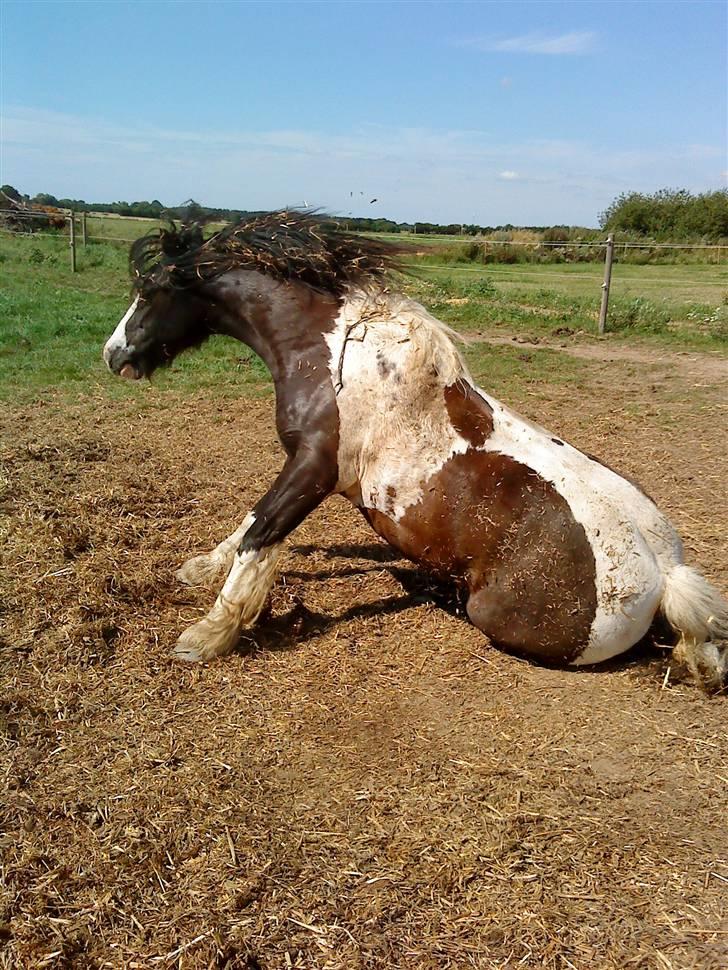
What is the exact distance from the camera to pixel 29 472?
254 inches

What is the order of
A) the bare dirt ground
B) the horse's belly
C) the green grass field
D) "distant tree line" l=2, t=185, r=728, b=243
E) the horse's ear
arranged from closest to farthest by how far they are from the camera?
the bare dirt ground < the horse's belly < the horse's ear < the green grass field < "distant tree line" l=2, t=185, r=728, b=243

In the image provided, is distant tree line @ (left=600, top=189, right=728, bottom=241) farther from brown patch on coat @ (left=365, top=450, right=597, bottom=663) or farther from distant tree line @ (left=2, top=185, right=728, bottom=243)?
brown patch on coat @ (left=365, top=450, right=597, bottom=663)

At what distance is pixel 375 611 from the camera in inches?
188

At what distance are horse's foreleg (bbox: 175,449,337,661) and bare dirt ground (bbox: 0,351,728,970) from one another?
175 millimetres

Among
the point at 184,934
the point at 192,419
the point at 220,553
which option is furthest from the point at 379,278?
the point at 192,419

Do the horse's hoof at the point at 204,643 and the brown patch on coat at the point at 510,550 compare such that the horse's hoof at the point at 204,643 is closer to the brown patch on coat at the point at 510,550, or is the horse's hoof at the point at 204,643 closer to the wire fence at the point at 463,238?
the brown patch on coat at the point at 510,550

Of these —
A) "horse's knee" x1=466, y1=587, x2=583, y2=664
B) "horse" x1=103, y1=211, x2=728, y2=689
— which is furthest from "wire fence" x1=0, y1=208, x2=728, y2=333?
"horse's knee" x1=466, y1=587, x2=583, y2=664

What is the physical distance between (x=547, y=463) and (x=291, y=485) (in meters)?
1.32

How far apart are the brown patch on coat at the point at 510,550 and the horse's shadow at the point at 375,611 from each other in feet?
0.78

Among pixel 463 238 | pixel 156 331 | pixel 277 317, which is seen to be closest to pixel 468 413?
pixel 277 317

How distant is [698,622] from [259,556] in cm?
223

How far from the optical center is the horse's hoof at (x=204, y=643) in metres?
4.04

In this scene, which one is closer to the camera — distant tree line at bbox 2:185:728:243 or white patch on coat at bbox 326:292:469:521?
white patch on coat at bbox 326:292:469:521

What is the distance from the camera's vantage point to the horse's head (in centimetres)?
475
